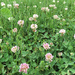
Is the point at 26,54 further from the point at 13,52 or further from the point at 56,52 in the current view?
the point at 56,52

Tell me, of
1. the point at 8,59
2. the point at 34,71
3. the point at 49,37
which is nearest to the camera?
the point at 34,71

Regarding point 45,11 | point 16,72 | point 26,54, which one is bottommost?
point 16,72

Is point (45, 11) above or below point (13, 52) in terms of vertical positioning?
above

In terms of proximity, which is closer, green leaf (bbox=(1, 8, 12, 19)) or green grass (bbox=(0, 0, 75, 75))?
green grass (bbox=(0, 0, 75, 75))

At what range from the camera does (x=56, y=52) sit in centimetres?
115

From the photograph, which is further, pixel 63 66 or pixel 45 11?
pixel 45 11

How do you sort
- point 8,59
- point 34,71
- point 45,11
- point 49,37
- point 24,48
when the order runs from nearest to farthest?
point 34,71 → point 8,59 → point 24,48 → point 49,37 → point 45,11

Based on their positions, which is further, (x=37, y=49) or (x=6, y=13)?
(x=6, y=13)

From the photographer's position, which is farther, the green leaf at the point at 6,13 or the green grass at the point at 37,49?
the green leaf at the point at 6,13

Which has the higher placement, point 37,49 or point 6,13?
point 6,13

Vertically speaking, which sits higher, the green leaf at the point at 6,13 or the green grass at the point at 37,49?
the green leaf at the point at 6,13

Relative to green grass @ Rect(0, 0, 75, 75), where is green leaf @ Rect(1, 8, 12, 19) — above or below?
above

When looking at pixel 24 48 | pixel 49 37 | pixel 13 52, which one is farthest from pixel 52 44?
pixel 13 52

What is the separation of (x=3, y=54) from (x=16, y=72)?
26cm
